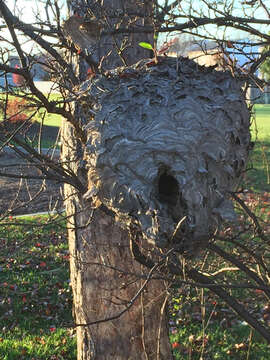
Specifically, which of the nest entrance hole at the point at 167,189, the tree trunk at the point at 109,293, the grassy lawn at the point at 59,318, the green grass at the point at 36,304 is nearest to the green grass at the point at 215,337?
the grassy lawn at the point at 59,318

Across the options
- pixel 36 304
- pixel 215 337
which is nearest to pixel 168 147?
pixel 215 337

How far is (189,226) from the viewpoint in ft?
7.04

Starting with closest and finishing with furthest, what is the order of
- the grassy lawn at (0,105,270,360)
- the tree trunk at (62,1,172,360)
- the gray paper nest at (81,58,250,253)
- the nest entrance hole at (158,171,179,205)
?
1. the gray paper nest at (81,58,250,253)
2. the nest entrance hole at (158,171,179,205)
3. the tree trunk at (62,1,172,360)
4. the grassy lawn at (0,105,270,360)

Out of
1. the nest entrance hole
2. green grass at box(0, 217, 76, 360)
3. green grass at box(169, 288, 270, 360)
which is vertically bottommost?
green grass at box(169, 288, 270, 360)

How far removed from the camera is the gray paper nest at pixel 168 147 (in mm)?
2221

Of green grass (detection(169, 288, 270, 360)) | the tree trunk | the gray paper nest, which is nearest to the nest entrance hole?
the gray paper nest

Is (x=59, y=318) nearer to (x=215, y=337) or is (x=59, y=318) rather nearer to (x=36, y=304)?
(x=36, y=304)

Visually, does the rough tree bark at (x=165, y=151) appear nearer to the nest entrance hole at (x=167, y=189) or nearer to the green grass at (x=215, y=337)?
the nest entrance hole at (x=167, y=189)

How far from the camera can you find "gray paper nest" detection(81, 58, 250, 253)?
222cm

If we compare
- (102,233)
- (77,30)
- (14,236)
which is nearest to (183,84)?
(77,30)

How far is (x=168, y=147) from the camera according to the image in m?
2.35

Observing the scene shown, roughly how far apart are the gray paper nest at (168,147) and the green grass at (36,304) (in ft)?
7.41

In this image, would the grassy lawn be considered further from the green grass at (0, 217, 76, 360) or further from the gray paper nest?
the gray paper nest

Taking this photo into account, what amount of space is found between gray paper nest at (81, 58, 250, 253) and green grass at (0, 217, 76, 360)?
2.26m
